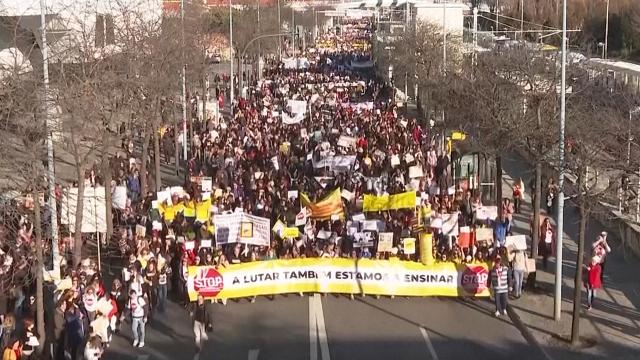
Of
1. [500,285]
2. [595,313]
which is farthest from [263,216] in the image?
[595,313]

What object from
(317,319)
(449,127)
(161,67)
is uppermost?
(161,67)

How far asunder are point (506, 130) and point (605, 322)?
6339 mm

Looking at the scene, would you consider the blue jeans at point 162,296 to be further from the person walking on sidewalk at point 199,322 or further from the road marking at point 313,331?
the road marking at point 313,331

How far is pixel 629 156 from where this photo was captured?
16906mm

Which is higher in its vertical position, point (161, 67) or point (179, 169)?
point (161, 67)

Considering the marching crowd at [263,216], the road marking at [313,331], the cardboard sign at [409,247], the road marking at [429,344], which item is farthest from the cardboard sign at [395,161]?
the road marking at [429,344]

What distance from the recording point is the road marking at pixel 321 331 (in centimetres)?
1520

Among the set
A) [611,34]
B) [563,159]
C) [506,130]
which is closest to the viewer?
[563,159]

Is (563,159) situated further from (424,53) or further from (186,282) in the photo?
(424,53)

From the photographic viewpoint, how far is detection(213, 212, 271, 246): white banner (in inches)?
752

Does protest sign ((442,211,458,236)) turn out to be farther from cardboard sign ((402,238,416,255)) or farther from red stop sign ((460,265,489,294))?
red stop sign ((460,265,489,294))

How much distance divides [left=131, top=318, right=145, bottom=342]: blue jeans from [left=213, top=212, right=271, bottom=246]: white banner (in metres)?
3.86

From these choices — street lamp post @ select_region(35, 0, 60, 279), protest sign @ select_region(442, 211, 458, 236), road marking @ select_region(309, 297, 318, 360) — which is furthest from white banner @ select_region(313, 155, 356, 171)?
street lamp post @ select_region(35, 0, 60, 279)

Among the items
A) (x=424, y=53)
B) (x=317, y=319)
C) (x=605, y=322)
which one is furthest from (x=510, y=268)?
(x=424, y=53)
